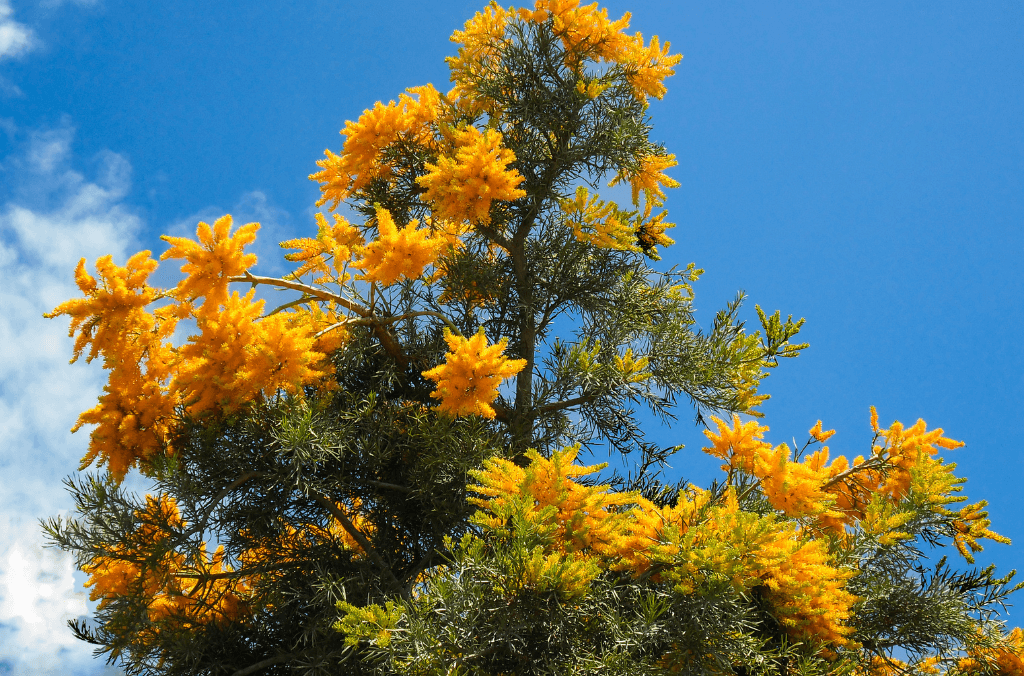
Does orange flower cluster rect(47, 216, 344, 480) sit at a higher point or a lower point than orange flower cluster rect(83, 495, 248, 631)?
higher

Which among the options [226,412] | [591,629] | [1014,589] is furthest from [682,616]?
Result: [226,412]

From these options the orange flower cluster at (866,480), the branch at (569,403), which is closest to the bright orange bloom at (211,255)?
the branch at (569,403)

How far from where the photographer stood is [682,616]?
12.2 ft

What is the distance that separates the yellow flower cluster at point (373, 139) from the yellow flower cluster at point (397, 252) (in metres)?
2.08

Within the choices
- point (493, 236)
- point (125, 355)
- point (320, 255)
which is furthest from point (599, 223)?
point (125, 355)

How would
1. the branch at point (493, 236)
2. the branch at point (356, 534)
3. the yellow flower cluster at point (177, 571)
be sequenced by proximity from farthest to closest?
the branch at point (493, 236), the branch at point (356, 534), the yellow flower cluster at point (177, 571)

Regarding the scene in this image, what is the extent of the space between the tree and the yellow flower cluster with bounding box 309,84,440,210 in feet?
0.09

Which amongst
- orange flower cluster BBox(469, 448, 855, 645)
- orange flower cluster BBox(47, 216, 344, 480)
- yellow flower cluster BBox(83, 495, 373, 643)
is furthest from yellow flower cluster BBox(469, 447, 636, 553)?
yellow flower cluster BBox(83, 495, 373, 643)

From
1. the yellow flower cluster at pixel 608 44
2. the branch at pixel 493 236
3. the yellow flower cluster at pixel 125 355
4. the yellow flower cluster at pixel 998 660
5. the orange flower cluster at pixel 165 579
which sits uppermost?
the yellow flower cluster at pixel 608 44

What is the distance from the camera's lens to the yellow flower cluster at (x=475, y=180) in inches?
196

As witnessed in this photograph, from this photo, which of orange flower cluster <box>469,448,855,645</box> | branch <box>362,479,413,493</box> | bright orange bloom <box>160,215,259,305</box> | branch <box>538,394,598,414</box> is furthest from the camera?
branch <box>538,394,598,414</box>

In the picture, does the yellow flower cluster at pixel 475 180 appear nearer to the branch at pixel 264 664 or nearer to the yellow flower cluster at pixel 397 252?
the yellow flower cluster at pixel 397 252

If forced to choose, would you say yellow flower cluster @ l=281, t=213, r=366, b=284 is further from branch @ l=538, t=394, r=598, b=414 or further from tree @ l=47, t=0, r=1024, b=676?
branch @ l=538, t=394, r=598, b=414

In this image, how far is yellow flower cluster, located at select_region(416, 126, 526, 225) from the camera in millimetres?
4984
